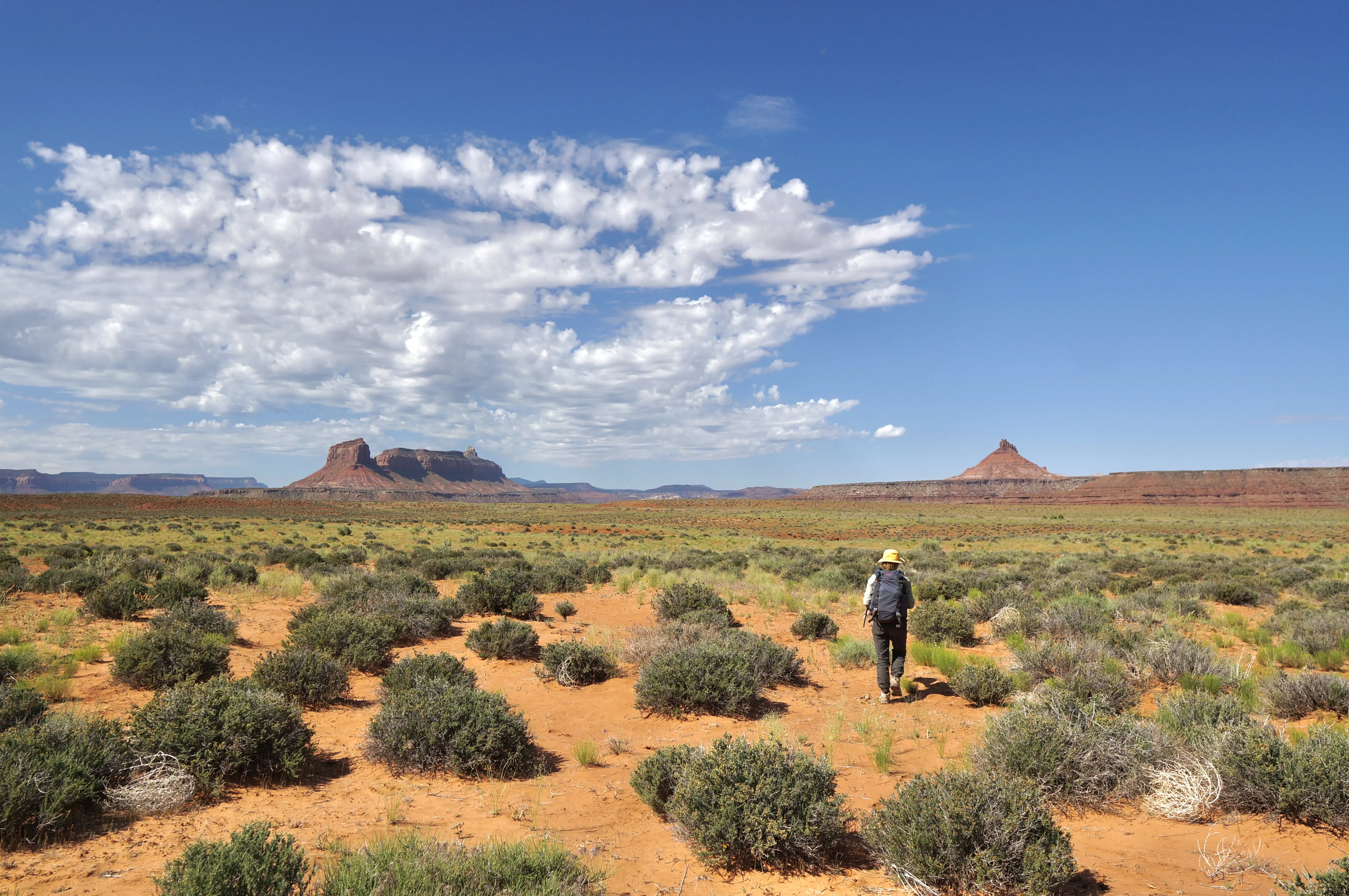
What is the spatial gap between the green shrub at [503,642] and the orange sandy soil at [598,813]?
1.21 meters

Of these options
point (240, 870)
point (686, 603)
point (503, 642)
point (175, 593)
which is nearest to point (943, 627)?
point (686, 603)

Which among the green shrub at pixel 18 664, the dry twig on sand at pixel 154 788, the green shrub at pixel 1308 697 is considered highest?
the green shrub at pixel 18 664

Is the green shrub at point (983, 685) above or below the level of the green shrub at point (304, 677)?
below

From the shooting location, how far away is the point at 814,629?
12.2 meters

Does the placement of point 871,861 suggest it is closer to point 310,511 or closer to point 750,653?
point 750,653

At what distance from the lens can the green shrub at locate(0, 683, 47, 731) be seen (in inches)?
223

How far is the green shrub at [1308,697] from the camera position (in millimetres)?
7602

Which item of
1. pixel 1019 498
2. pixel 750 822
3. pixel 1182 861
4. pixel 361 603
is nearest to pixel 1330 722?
pixel 1182 861

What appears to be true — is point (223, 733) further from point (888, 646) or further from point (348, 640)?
point (888, 646)

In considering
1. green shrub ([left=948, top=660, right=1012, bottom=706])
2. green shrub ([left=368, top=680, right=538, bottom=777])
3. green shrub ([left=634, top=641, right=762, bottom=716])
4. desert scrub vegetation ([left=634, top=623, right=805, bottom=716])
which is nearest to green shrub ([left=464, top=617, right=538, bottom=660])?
desert scrub vegetation ([left=634, top=623, right=805, bottom=716])

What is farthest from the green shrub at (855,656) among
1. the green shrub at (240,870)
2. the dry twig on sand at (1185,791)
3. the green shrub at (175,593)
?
the green shrub at (175,593)

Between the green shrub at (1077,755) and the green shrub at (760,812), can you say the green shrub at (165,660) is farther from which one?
the green shrub at (1077,755)

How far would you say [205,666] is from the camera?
331 inches

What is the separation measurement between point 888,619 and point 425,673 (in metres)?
5.85
